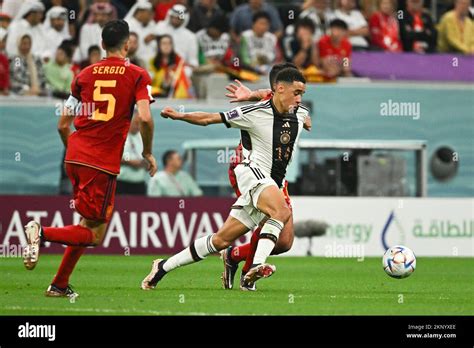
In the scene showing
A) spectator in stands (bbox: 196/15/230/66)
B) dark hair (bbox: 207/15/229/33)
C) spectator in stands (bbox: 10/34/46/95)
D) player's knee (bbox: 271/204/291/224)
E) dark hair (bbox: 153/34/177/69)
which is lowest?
player's knee (bbox: 271/204/291/224)

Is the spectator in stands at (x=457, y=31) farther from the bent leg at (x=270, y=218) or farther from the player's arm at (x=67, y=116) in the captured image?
the player's arm at (x=67, y=116)

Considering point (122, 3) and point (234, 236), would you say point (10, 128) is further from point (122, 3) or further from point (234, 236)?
point (234, 236)

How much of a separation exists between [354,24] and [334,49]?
1135 mm

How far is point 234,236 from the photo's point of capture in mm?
11922

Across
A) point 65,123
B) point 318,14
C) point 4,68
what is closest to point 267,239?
point 65,123

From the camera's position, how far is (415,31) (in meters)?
24.2

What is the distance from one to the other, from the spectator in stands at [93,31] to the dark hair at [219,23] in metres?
2.12

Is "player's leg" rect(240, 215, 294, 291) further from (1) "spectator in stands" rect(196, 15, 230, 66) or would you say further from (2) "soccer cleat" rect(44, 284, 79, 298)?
(1) "spectator in stands" rect(196, 15, 230, 66)

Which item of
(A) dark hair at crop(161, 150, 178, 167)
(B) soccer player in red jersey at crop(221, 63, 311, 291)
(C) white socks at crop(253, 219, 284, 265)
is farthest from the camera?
(A) dark hair at crop(161, 150, 178, 167)

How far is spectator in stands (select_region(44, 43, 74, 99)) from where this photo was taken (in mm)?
21297

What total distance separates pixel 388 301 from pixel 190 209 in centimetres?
866

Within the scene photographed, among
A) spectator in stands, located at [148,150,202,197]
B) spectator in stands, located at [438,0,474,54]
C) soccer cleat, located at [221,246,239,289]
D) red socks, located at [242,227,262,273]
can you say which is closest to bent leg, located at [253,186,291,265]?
red socks, located at [242,227,262,273]

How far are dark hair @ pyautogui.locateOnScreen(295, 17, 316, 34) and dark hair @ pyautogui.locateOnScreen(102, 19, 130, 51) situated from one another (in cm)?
1251

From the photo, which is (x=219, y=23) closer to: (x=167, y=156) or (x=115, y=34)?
(x=167, y=156)
